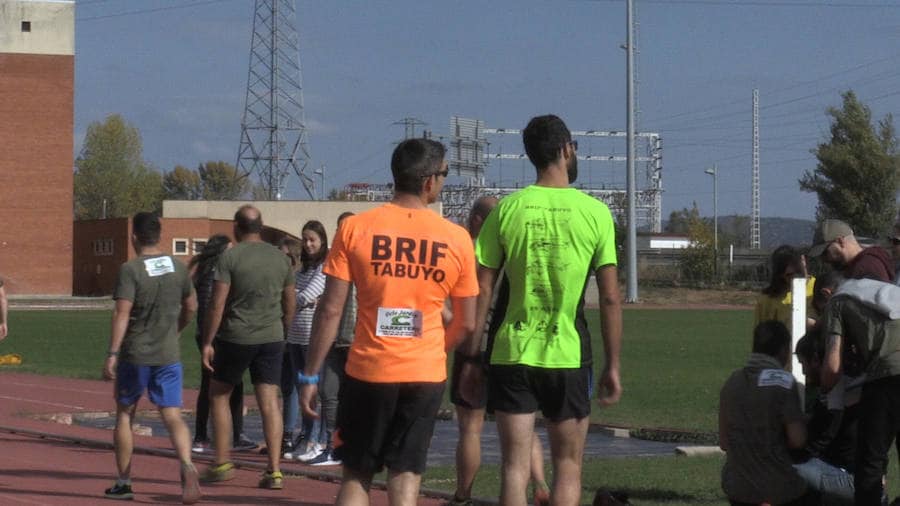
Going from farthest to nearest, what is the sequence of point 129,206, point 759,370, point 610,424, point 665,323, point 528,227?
point 129,206 → point 665,323 → point 610,424 → point 759,370 → point 528,227

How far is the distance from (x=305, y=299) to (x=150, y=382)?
7.83 feet

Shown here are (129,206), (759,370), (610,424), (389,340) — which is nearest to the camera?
(389,340)

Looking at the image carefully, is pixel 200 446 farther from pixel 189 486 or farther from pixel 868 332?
pixel 868 332

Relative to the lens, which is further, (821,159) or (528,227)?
(821,159)

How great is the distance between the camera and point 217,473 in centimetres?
1095

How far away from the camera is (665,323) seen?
48.6 m

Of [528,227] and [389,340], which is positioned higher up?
[528,227]

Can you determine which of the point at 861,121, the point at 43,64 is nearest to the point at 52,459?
the point at 43,64

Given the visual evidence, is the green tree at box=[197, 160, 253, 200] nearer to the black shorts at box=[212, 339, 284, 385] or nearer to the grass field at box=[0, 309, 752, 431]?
the grass field at box=[0, 309, 752, 431]

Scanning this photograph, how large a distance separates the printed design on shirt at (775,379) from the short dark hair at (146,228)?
175 inches

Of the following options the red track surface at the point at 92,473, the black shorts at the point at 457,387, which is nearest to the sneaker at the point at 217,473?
the red track surface at the point at 92,473

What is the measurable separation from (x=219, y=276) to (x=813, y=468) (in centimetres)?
470

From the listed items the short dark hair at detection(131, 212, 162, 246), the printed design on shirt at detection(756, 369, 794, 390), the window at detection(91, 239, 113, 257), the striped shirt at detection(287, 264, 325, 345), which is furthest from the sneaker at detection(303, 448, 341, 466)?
the window at detection(91, 239, 113, 257)

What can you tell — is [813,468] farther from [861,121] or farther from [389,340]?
[861,121]
